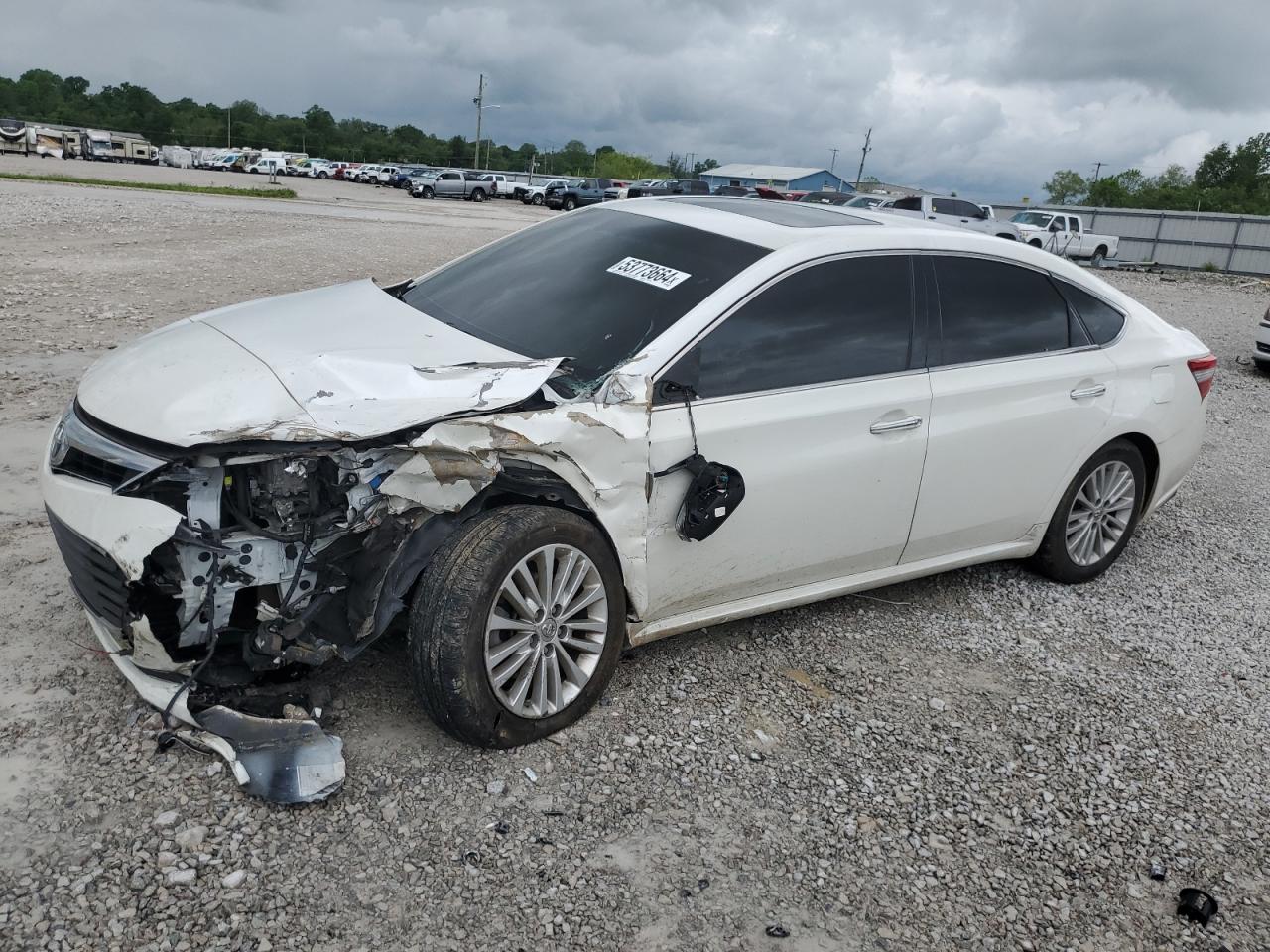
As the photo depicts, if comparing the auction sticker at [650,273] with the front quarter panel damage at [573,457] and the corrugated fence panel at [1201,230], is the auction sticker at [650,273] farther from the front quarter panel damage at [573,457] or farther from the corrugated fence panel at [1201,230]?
the corrugated fence panel at [1201,230]

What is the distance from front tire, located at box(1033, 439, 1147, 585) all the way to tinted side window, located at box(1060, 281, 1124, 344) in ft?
1.78

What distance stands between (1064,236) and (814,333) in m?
30.3

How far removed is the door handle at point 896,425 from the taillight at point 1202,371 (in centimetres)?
208

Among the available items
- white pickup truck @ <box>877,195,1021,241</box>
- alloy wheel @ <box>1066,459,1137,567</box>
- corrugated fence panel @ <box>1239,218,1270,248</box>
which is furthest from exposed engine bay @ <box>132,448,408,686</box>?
corrugated fence panel @ <box>1239,218,1270,248</box>

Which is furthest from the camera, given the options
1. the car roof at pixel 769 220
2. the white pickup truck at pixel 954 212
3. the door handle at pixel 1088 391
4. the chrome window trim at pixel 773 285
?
the white pickup truck at pixel 954 212

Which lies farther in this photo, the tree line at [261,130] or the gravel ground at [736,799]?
the tree line at [261,130]

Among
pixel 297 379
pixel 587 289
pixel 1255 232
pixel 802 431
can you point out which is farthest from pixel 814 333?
pixel 1255 232

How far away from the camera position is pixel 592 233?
447 centimetres

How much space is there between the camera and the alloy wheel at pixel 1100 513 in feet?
16.4

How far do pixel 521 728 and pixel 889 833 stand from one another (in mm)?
1238

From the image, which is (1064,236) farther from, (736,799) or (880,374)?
(736,799)

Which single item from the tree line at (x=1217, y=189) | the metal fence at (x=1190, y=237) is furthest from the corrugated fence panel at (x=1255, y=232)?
the tree line at (x=1217, y=189)

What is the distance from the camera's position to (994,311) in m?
4.50

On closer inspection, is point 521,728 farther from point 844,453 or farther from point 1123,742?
point 1123,742
